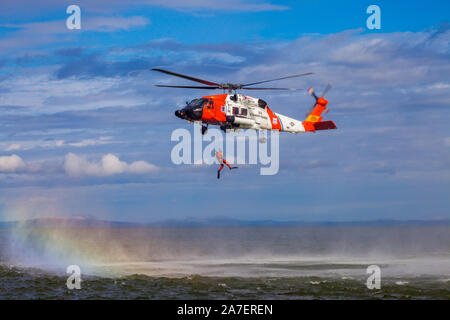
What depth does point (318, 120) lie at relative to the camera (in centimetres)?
4831

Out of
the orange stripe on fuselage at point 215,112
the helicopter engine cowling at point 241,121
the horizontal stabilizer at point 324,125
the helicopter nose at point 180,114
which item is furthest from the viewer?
the horizontal stabilizer at point 324,125

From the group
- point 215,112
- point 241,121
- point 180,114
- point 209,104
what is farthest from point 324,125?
point 180,114

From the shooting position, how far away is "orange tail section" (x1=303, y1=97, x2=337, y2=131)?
4631 cm

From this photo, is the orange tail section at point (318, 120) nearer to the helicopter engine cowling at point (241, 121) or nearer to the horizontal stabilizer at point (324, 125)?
the horizontal stabilizer at point (324, 125)

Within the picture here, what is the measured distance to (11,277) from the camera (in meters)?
53.7

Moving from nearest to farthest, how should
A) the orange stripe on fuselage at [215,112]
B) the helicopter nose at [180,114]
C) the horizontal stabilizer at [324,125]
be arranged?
the helicopter nose at [180,114]
the orange stripe on fuselage at [215,112]
the horizontal stabilizer at [324,125]

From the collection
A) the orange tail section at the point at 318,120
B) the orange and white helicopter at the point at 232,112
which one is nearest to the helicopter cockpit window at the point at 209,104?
the orange and white helicopter at the point at 232,112

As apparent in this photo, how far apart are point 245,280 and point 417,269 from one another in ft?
66.8

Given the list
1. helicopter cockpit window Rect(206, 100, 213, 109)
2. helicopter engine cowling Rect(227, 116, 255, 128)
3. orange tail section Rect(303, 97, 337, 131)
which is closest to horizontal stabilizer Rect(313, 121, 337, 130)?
orange tail section Rect(303, 97, 337, 131)

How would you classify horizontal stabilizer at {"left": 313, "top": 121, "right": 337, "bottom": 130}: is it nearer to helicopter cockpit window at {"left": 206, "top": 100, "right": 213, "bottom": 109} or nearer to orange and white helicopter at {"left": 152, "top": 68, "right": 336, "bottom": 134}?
orange and white helicopter at {"left": 152, "top": 68, "right": 336, "bottom": 134}

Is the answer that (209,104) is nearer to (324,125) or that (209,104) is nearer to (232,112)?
(232,112)

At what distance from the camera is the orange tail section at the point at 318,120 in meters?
46.3
